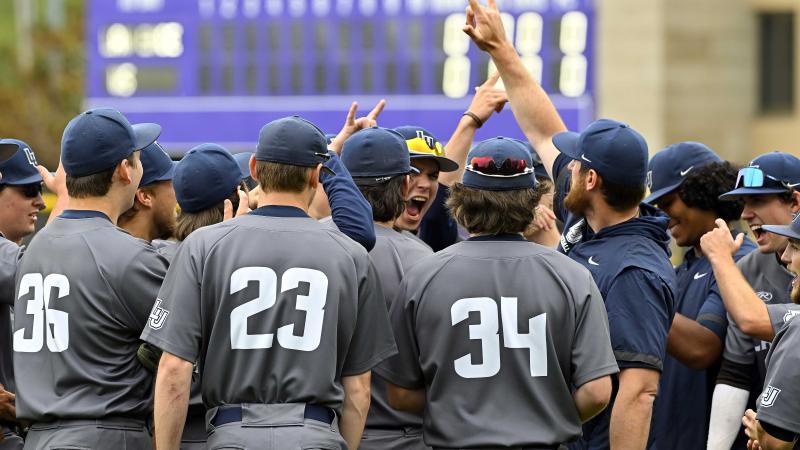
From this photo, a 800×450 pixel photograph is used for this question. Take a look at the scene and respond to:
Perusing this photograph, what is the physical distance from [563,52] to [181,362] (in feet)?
56.8

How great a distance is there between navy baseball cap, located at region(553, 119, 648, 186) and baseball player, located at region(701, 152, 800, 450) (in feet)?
1.42

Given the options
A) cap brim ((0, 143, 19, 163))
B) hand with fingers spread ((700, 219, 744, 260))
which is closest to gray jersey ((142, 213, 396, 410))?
cap brim ((0, 143, 19, 163))

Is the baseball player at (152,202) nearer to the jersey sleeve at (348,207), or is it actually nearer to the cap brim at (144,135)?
the cap brim at (144,135)

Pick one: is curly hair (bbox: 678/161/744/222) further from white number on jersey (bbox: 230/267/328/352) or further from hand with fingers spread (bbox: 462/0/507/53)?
white number on jersey (bbox: 230/267/328/352)

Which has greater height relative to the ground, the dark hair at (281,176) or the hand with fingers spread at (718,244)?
the dark hair at (281,176)

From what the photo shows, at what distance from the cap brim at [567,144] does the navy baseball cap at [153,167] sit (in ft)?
5.09

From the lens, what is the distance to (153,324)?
4637 millimetres

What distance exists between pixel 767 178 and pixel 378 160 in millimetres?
1708

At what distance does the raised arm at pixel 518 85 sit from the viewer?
19.6 ft

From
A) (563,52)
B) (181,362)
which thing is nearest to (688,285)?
(181,362)

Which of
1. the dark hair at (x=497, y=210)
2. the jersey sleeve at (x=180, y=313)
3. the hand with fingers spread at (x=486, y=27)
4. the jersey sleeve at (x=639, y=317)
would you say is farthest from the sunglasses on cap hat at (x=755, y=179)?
the jersey sleeve at (x=180, y=313)

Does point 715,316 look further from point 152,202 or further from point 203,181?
Result: point 152,202

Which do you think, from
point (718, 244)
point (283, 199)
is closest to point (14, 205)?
point (283, 199)

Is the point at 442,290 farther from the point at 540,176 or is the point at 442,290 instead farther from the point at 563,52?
the point at 563,52
